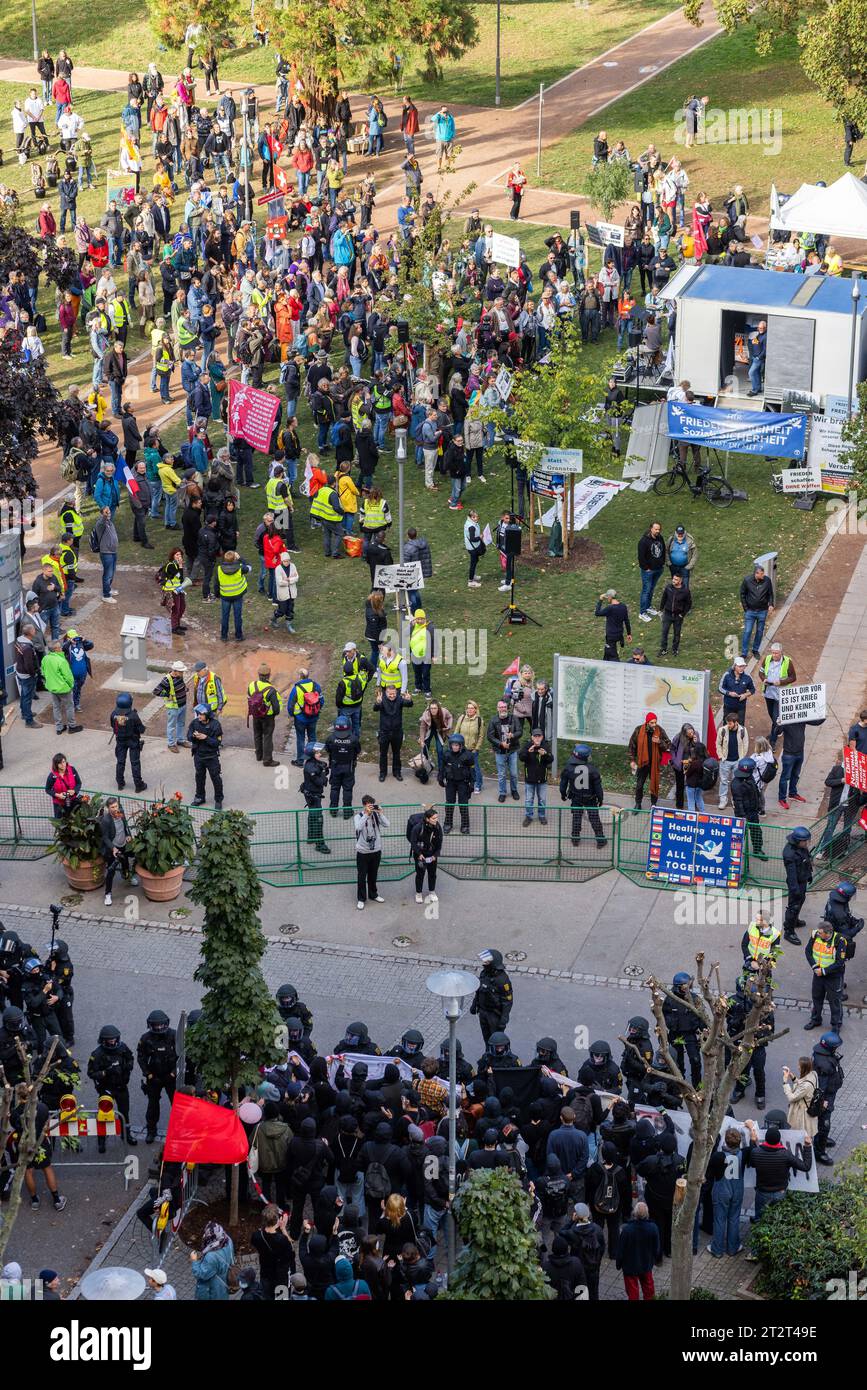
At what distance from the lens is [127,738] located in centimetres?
2589

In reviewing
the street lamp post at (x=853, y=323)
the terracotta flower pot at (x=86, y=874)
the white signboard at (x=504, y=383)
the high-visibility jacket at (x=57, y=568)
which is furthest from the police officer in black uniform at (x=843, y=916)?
the street lamp post at (x=853, y=323)

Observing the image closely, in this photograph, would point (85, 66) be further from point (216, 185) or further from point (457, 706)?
point (457, 706)

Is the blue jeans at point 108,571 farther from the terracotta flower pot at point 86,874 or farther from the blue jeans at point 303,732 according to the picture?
the terracotta flower pot at point 86,874

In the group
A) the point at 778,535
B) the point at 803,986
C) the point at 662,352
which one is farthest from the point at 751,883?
the point at 662,352

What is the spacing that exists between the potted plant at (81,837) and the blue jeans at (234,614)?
5578 millimetres

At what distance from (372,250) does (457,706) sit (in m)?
15.9

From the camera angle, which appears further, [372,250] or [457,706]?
[372,250]

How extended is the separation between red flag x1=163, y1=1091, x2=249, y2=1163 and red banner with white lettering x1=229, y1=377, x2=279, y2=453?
16.0m

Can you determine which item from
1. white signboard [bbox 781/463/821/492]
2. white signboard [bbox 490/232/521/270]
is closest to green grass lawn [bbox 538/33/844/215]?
white signboard [bbox 490/232/521/270]

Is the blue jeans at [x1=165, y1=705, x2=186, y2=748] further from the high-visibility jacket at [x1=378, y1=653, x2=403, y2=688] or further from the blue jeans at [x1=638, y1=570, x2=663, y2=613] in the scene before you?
the blue jeans at [x1=638, y1=570, x2=663, y2=613]

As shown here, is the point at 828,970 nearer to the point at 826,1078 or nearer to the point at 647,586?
the point at 826,1078

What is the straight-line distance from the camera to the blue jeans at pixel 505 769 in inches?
1011

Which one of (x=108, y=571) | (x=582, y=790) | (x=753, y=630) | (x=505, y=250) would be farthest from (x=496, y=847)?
(x=505, y=250)

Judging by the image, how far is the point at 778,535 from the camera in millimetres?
32938
